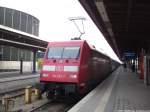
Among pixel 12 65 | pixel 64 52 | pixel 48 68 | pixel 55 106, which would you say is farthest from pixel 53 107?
pixel 12 65

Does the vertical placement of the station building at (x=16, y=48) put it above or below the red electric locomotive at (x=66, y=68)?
above

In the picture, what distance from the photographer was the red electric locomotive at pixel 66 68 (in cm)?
1376

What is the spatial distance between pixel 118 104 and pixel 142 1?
5408mm

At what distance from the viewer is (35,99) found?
663 inches

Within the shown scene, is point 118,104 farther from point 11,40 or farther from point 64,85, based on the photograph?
point 11,40

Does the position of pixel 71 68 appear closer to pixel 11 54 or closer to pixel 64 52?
pixel 64 52

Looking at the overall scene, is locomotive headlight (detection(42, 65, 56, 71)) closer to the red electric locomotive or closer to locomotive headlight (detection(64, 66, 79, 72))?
the red electric locomotive

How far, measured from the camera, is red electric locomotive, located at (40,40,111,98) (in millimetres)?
13758

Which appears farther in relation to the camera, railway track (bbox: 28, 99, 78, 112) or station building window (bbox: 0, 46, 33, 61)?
station building window (bbox: 0, 46, 33, 61)

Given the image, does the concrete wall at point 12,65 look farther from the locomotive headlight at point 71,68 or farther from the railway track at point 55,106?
the locomotive headlight at point 71,68

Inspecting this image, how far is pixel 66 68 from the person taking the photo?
555 inches

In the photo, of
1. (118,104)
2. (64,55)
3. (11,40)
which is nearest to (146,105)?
(118,104)

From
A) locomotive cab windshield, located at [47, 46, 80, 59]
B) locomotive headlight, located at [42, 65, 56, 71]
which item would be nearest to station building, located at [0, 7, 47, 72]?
locomotive cab windshield, located at [47, 46, 80, 59]

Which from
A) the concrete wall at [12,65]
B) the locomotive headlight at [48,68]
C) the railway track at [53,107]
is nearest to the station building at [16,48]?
the concrete wall at [12,65]
